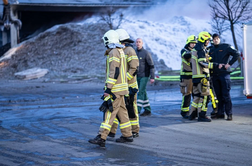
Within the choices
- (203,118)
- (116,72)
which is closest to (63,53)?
(203,118)

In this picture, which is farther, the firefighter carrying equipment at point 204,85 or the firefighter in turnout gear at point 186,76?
the firefighter in turnout gear at point 186,76

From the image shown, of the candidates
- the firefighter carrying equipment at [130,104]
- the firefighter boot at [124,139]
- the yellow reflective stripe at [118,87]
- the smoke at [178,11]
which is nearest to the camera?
the yellow reflective stripe at [118,87]

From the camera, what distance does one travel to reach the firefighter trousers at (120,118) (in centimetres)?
674

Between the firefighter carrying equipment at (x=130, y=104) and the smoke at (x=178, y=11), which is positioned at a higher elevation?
the smoke at (x=178, y=11)

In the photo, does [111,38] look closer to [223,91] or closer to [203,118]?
[203,118]

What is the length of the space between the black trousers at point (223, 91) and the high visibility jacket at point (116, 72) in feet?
11.2

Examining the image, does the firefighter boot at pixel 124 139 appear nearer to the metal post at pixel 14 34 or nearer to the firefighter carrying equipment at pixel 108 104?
the firefighter carrying equipment at pixel 108 104

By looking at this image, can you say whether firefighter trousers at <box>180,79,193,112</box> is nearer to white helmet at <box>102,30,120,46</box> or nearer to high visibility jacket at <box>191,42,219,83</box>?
high visibility jacket at <box>191,42,219,83</box>

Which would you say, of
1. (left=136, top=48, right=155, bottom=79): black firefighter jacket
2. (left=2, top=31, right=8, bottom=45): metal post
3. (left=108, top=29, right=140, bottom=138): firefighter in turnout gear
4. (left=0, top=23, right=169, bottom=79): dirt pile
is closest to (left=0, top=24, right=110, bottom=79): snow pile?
(left=0, top=23, right=169, bottom=79): dirt pile

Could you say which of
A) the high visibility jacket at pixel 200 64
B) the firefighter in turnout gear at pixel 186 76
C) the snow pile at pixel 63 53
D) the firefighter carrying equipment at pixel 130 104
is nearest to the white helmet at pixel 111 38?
the firefighter carrying equipment at pixel 130 104

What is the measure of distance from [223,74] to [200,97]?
2.51 ft

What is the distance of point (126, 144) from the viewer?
6965 mm

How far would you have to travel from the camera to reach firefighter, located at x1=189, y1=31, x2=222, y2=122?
9.20m

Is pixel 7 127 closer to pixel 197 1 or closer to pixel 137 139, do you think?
pixel 137 139
